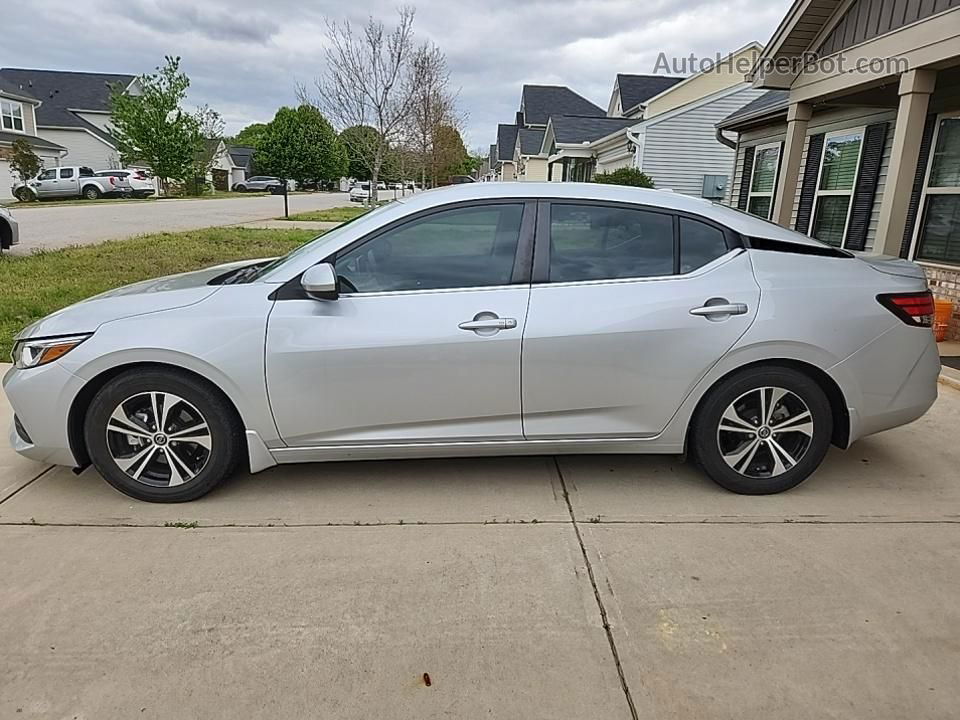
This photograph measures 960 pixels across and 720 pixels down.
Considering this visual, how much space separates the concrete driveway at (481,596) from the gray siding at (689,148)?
16.7 m

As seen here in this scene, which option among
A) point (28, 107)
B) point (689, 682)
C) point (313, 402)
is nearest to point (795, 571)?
point (689, 682)

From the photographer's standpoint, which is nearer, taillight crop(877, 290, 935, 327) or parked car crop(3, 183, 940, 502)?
parked car crop(3, 183, 940, 502)

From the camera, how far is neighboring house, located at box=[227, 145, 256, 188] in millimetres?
61094

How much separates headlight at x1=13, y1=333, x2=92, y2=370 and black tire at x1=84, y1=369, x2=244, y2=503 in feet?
0.82

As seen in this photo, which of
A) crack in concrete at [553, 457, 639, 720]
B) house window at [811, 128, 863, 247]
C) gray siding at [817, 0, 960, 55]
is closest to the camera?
crack in concrete at [553, 457, 639, 720]

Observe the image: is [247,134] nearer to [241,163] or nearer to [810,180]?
[241,163]

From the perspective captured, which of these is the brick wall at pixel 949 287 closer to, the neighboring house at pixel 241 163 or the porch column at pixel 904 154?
the porch column at pixel 904 154

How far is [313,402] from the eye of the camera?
3230 millimetres

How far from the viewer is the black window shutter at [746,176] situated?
12.4m

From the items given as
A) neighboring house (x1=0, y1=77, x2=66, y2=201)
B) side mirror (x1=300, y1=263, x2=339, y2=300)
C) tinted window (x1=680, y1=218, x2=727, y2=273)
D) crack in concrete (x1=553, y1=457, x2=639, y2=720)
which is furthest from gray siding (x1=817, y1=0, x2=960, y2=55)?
neighboring house (x1=0, y1=77, x2=66, y2=201)

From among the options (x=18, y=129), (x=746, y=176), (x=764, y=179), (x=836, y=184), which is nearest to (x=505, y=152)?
(x=18, y=129)

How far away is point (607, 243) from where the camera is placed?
3395mm

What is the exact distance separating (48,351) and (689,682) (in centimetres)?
316

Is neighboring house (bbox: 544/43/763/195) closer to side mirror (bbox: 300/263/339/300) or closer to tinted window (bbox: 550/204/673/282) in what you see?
tinted window (bbox: 550/204/673/282)
